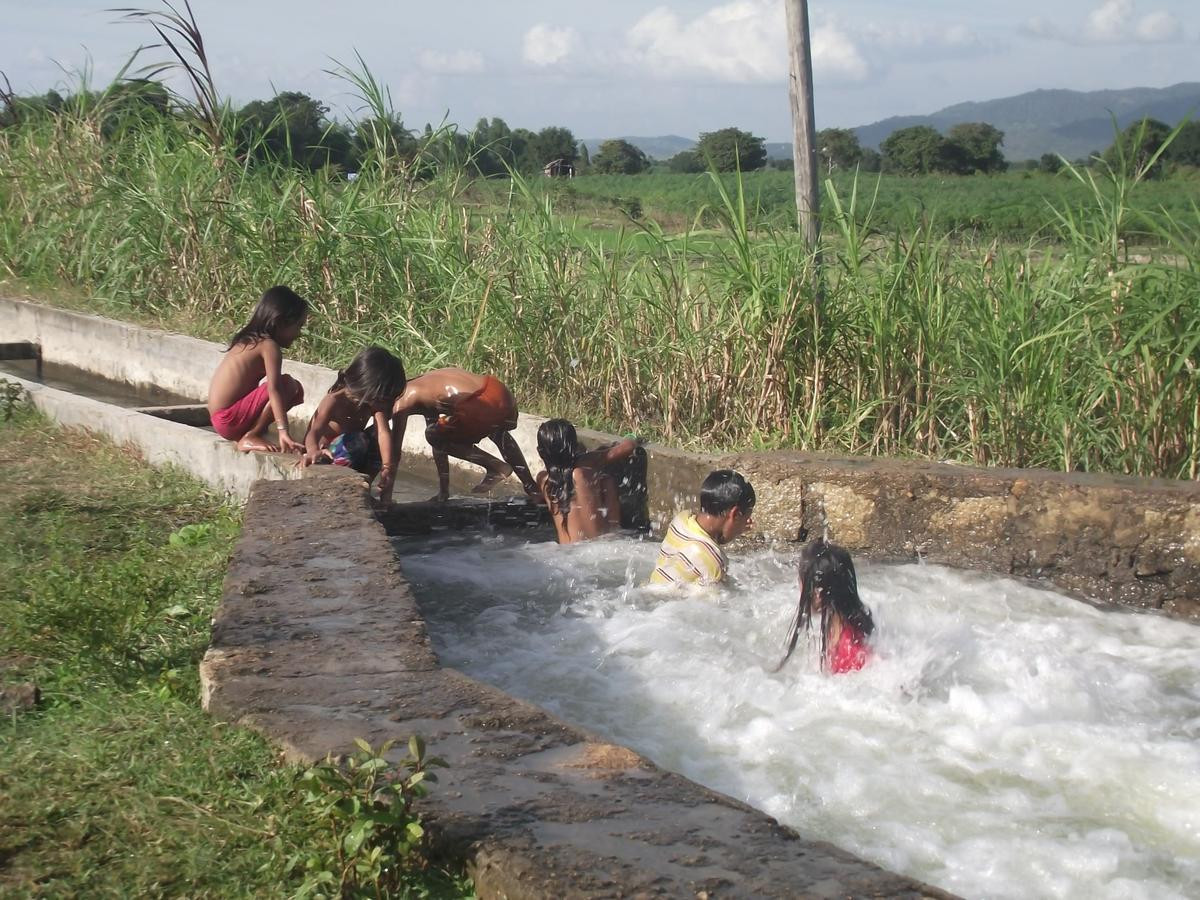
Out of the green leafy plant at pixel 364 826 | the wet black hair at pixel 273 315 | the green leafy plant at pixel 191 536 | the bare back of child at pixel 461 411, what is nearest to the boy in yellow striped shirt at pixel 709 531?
the bare back of child at pixel 461 411

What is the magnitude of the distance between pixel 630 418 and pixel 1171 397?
2.95 meters

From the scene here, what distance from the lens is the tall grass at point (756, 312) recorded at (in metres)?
5.96

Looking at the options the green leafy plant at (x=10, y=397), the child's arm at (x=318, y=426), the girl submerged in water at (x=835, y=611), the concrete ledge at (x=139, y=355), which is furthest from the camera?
the concrete ledge at (x=139, y=355)

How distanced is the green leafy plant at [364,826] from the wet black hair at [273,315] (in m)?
4.51

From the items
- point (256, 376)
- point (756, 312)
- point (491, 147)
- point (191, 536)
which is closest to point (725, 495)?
point (756, 312)

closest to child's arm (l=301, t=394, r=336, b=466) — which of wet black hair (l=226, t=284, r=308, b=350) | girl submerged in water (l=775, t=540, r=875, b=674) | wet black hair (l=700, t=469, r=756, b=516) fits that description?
wet black hair (l=226, t=284, r=308, b=350)

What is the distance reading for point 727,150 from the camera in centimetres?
796

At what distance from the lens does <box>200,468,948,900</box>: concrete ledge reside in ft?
7.83

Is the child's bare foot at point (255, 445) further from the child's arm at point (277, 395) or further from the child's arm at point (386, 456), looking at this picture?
the child's arm at point (386, 456)

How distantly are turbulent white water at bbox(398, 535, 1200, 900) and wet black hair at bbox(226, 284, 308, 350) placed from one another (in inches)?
55.9

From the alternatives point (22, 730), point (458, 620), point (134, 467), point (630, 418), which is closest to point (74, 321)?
point (134, 467)

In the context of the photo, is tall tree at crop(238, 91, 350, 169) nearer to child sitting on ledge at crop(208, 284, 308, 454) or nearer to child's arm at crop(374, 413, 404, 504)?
child sitting on ledge at crop(208, 284, 308, 454)

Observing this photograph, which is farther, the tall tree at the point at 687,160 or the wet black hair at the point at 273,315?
the tall tree at the point at 687,160

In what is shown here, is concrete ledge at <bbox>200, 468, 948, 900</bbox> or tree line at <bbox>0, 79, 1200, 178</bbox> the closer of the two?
concrete ledge at <bbox>200, 468, 948, 900</bbox>
